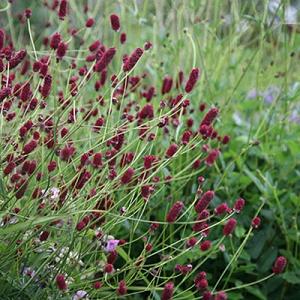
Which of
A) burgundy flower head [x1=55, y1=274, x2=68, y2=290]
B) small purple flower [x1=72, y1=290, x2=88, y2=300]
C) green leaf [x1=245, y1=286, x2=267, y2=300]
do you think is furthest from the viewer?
green leaf [x1=245, y1=286, x2=267, y2=300]

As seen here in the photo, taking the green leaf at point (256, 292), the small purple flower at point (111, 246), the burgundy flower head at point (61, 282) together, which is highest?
the burgundy flower head at point (61, 282)

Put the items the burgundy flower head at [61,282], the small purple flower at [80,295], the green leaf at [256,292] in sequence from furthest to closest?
the green leaf at [256,292], the small purple flower at [80,295], the burgundy flower head at [61,282]

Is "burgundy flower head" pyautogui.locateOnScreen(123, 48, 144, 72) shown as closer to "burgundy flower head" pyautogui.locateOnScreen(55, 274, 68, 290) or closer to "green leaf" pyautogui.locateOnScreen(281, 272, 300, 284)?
"burgundy flower head" pyautogui.locateOnScreen(55, 274, 68, 290)

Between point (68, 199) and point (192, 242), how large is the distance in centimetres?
29

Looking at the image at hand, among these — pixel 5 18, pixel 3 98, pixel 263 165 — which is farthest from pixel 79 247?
pixel 5 18

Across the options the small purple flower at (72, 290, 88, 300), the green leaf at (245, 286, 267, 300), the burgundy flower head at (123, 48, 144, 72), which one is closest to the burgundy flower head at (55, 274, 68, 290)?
the small purple flower at (72, 290, 88, 300)

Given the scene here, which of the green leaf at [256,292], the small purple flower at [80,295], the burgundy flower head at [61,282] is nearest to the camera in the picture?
the burgundy flower head at [61,282]

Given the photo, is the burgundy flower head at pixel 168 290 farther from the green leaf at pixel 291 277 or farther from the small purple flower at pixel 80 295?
the green leaf at pixel 291 277

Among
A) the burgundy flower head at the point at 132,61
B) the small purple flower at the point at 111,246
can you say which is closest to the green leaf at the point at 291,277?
the small purple flower at the point at 111,246

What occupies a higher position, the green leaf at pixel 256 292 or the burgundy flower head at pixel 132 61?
the burgundy flower head at pixel 132 61

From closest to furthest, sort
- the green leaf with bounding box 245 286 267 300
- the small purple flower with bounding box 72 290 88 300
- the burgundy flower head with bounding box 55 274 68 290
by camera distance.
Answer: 1. the burgundy flower head with bounding box 55 274 68 290
2. the small purple flower with bounding box 72 290 88 300
3. the green leaf with bounding box 245 286 267 300

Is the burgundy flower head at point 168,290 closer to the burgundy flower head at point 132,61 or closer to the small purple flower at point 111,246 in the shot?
the small purple flower at point 111,246

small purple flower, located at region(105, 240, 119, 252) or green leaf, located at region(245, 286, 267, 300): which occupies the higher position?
small purple flower, located at region(105, 240, 119, 252)

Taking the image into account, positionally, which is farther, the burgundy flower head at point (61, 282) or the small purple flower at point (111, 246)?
the small purple flower at point (111, 246)
